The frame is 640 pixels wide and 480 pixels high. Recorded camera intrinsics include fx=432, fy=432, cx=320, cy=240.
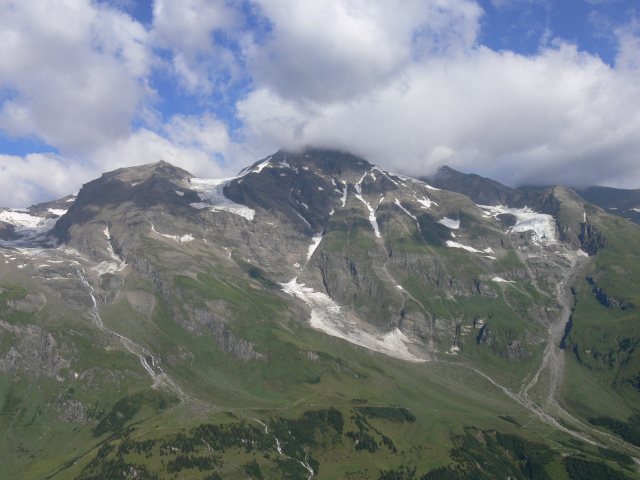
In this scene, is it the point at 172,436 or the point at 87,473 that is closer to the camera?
the point at 87,473

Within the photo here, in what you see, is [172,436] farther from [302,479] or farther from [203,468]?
[302,479]

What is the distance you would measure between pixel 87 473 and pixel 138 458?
19933 mm

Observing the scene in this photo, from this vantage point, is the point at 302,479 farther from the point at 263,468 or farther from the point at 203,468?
the point at 203,468

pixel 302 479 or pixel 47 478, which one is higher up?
pixel 302 479

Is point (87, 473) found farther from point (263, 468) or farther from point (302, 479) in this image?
point (302, 479)

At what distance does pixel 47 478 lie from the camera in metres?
195

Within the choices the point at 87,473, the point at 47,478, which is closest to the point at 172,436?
the point at 87,473

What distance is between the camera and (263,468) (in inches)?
7771

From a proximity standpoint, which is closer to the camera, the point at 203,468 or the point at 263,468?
the point at 203,468

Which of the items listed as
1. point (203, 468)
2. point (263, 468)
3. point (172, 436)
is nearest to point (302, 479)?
point (263, 468)

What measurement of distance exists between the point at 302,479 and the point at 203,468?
1829 inches

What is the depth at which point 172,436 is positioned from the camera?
198 meters

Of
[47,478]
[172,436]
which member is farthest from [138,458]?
[47,478]

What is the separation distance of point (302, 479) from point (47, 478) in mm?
115337
